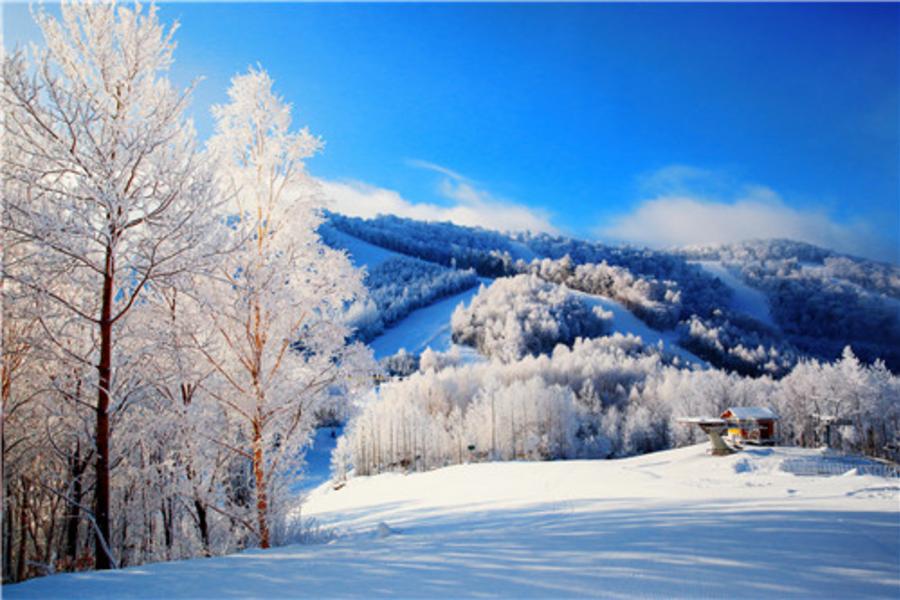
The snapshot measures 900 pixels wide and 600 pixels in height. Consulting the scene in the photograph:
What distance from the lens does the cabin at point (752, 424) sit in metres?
33.8

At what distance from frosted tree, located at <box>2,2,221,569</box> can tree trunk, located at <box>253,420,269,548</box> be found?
2522 mm

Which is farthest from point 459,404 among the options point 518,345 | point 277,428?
point 277,428

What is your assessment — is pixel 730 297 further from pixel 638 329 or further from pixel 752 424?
pixel 752 424

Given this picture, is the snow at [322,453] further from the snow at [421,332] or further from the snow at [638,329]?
the snow at [638,329]

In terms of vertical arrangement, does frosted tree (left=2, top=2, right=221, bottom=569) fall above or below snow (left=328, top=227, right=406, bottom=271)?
below

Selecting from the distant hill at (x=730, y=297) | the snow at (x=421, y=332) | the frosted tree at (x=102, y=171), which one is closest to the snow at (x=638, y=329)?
the distant hill at (x=730, y=297)

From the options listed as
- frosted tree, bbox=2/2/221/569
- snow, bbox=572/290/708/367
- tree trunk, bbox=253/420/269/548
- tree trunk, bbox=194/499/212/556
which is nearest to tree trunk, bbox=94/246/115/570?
frosted tree, bbox=2/2/221/569

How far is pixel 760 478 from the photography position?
16547 mm

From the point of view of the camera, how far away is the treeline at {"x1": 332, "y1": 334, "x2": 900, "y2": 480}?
→ 159ft

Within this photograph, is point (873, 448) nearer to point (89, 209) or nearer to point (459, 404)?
point (459, 404)

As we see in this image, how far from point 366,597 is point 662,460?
98.6 feet

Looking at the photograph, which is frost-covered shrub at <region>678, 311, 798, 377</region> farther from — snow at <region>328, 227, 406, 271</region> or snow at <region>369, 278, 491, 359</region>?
snow at <region>328, 227, 406, 271</region>

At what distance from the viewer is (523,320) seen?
110 meters

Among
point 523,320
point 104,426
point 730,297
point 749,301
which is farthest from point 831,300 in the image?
point 104,426
